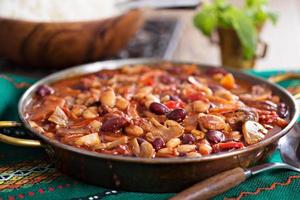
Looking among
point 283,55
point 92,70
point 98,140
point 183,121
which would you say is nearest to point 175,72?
point 92,70

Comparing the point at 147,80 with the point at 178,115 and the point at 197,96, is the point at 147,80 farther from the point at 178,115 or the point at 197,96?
the point at 178,115

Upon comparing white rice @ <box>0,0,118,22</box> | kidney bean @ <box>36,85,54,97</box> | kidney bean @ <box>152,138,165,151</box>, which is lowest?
kidney bean @ <box>152,138,165,151</box>

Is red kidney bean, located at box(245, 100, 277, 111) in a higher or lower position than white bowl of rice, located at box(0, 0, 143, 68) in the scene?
lower

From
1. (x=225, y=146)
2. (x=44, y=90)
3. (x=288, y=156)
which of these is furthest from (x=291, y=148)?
(x=44, y=90)

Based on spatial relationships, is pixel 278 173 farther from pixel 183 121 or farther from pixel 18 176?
pixel 18 176

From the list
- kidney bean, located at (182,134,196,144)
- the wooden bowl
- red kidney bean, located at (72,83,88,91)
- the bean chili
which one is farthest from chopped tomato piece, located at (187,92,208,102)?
the wooden bowl

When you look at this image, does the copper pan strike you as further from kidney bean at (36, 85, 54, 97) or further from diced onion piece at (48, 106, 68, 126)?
kidney bean at (36, 85, 54, 97)
